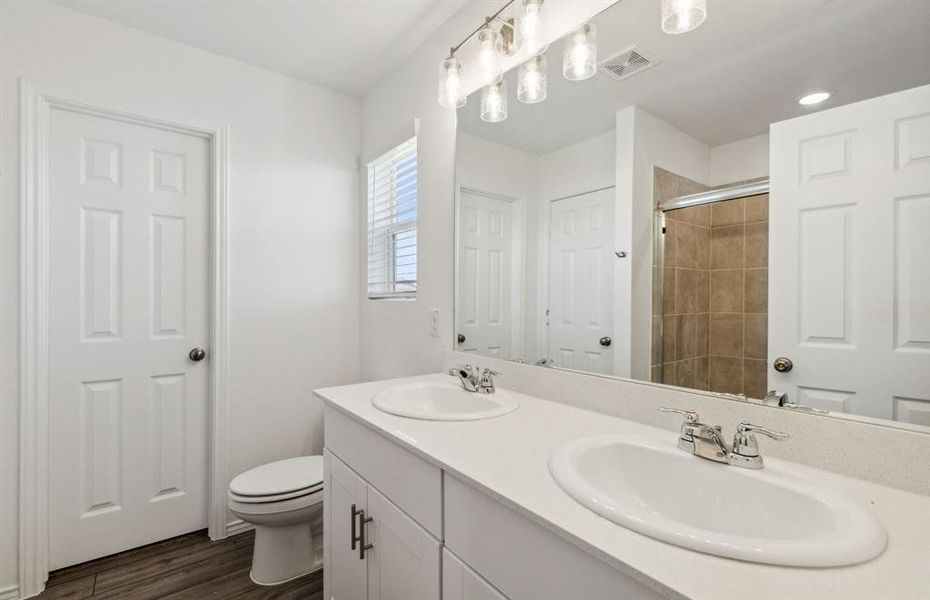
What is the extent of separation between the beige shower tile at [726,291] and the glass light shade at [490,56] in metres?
1.07

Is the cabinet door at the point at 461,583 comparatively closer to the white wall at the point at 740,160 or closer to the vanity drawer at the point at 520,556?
the vanity drawer at the point at 520,556

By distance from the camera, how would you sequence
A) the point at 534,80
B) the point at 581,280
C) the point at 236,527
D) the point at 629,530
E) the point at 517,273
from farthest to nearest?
1. the point at 236,527
2. the point at 517,273
3. the point at 534,80
4. the point at 581,280
5. the point at 629,530

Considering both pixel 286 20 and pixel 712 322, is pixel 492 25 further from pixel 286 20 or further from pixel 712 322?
pixel 712 322

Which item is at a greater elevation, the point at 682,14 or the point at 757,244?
the point at 682,14

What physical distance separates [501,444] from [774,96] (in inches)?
39.2

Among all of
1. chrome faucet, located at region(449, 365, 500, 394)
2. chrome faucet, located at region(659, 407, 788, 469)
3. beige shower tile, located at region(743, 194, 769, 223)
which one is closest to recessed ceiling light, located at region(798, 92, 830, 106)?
beige shower tile, located at region(743, 194, 769, 223)

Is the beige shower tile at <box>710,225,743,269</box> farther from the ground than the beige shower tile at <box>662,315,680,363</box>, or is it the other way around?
the beige shower tile at <box>710,225,743,269</box>

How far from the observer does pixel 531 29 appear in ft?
4.47

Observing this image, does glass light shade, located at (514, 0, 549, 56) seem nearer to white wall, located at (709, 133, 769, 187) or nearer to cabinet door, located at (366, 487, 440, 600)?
white wall, located at (709, 133, 769, 187)

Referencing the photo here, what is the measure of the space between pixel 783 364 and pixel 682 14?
2.88 ft

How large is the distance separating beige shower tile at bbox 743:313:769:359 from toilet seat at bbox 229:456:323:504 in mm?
1679

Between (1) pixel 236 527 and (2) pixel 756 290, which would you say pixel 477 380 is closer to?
(2) pixel 756 290

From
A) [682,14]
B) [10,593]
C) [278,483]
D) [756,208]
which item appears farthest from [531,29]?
[10,593]

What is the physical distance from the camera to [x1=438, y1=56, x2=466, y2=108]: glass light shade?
1.59 m
